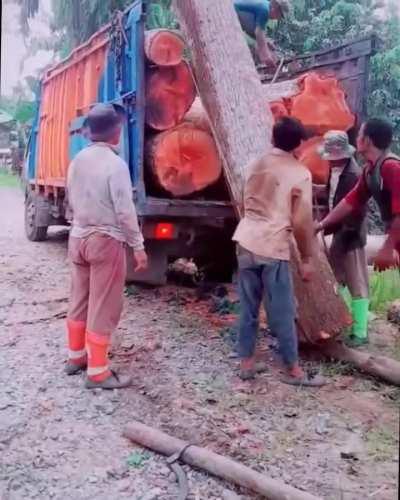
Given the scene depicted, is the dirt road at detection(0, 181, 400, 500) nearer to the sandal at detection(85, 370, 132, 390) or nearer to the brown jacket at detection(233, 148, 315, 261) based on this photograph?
the sandal at detection(85, 370, 132, 390)

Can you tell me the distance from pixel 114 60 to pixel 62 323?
2.33 m

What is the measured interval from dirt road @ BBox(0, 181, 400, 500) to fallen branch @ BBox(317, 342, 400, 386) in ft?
0.26

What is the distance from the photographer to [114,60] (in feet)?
17.9

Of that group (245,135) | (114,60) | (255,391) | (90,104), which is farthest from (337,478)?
(90,104)

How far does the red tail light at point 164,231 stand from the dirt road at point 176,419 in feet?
2.34

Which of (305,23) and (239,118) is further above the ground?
(305,23)

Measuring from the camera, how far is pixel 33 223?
9359 millimetres

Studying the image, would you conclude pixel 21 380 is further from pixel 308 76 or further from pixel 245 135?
pixel 308 76

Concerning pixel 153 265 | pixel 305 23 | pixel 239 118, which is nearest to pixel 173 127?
pixel 239 118

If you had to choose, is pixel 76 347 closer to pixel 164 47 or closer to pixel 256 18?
pixel 164 47

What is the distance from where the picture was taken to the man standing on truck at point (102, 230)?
3.77 m

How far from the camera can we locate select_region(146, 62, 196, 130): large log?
200 inches

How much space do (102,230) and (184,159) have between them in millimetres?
1578

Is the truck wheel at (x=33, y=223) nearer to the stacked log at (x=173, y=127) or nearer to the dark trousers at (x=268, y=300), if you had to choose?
the stacked log at (x=173, y=127)
